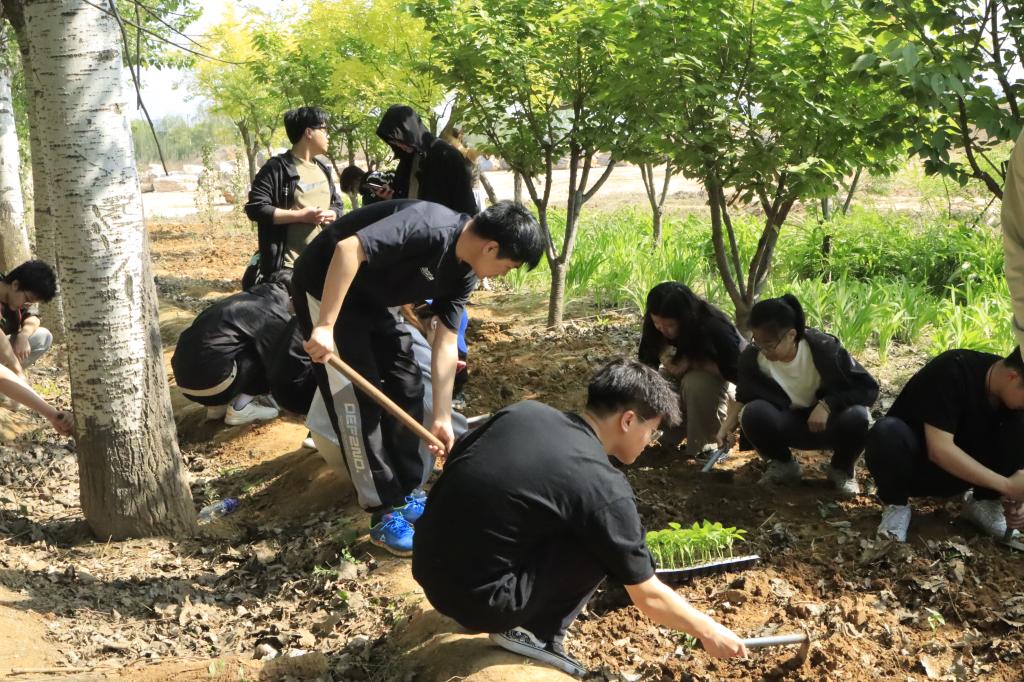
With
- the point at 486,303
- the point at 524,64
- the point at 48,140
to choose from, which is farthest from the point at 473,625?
the point at 486,303

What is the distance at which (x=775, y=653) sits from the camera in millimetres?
3334

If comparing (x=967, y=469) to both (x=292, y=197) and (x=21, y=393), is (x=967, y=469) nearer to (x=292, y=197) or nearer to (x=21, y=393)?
(x=21, y=393)

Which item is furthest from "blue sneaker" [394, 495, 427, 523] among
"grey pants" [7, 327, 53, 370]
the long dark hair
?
"grey pants" [7, 327, 53, 370]

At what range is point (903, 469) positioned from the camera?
406 centimetres

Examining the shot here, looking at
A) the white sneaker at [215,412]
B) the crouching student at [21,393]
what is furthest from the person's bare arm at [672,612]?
the white sneaker at [215,412]

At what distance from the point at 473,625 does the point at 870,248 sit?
7.50 metres

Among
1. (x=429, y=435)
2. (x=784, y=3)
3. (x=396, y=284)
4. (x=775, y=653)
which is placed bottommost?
(x=775, y=653)

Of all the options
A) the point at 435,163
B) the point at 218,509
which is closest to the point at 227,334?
the point at 218,509

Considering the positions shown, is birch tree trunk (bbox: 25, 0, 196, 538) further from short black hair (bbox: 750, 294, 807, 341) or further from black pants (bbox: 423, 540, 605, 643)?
short black hair (bbox: 750, 294, 807, 341)

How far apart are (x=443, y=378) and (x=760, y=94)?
2.63 metres

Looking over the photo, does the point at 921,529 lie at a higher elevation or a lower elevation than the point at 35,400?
lower

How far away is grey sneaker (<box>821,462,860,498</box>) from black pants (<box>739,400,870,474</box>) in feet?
0.09

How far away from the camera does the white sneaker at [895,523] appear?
4059mm

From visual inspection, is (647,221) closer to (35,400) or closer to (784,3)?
(784,3)
